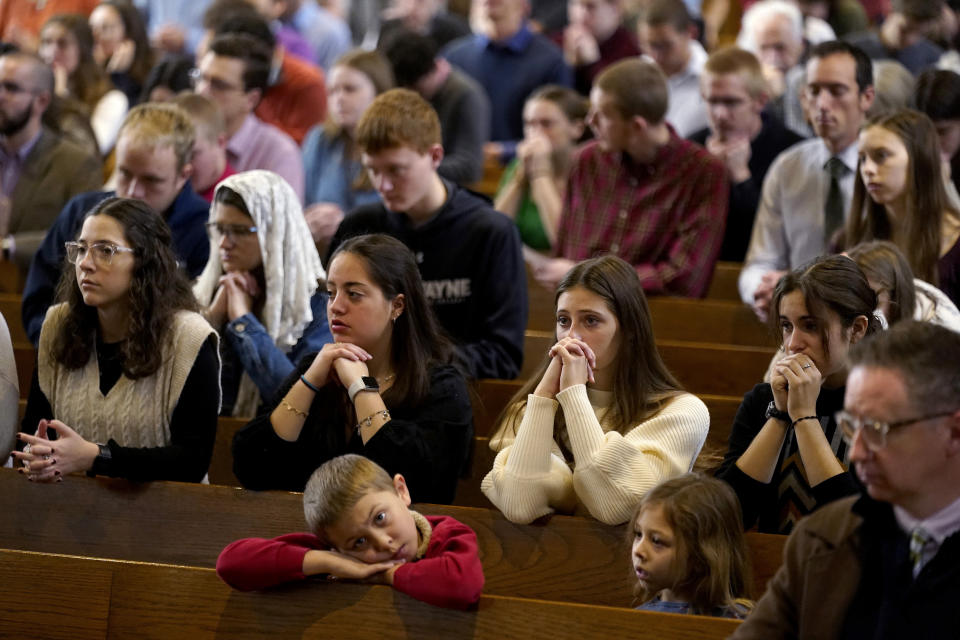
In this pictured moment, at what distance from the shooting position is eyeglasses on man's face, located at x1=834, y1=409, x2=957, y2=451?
6.79 feet

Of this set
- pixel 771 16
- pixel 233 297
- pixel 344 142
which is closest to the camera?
pixel 233 297

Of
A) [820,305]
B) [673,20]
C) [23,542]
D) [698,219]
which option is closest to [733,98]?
[698,219]

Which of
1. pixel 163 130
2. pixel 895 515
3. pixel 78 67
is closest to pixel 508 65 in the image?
pixel 78 67

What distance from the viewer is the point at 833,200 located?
4.54m

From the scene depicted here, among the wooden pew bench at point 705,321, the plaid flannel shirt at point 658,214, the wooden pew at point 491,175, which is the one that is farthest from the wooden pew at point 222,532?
the wooden pew at point 491,175

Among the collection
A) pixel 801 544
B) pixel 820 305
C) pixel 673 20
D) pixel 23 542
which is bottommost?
pixel 23 542

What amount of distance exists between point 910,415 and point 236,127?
366 centimetres

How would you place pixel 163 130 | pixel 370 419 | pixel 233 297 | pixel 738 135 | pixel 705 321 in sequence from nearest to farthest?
pixel 370 419, pixel 233 297, pixel 163 130, pixel 705 321, pixel 738 135

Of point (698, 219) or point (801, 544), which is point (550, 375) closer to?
point (801, 544)

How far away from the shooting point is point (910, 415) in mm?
2068

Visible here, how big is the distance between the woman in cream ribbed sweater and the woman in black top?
0.14m

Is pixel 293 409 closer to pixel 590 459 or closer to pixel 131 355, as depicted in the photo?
pixel 131 355

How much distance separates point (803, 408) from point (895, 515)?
66cm

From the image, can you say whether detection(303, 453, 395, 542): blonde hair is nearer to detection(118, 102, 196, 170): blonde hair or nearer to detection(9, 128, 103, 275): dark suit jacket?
detection(118, 102, 196, 170): blonde hair
